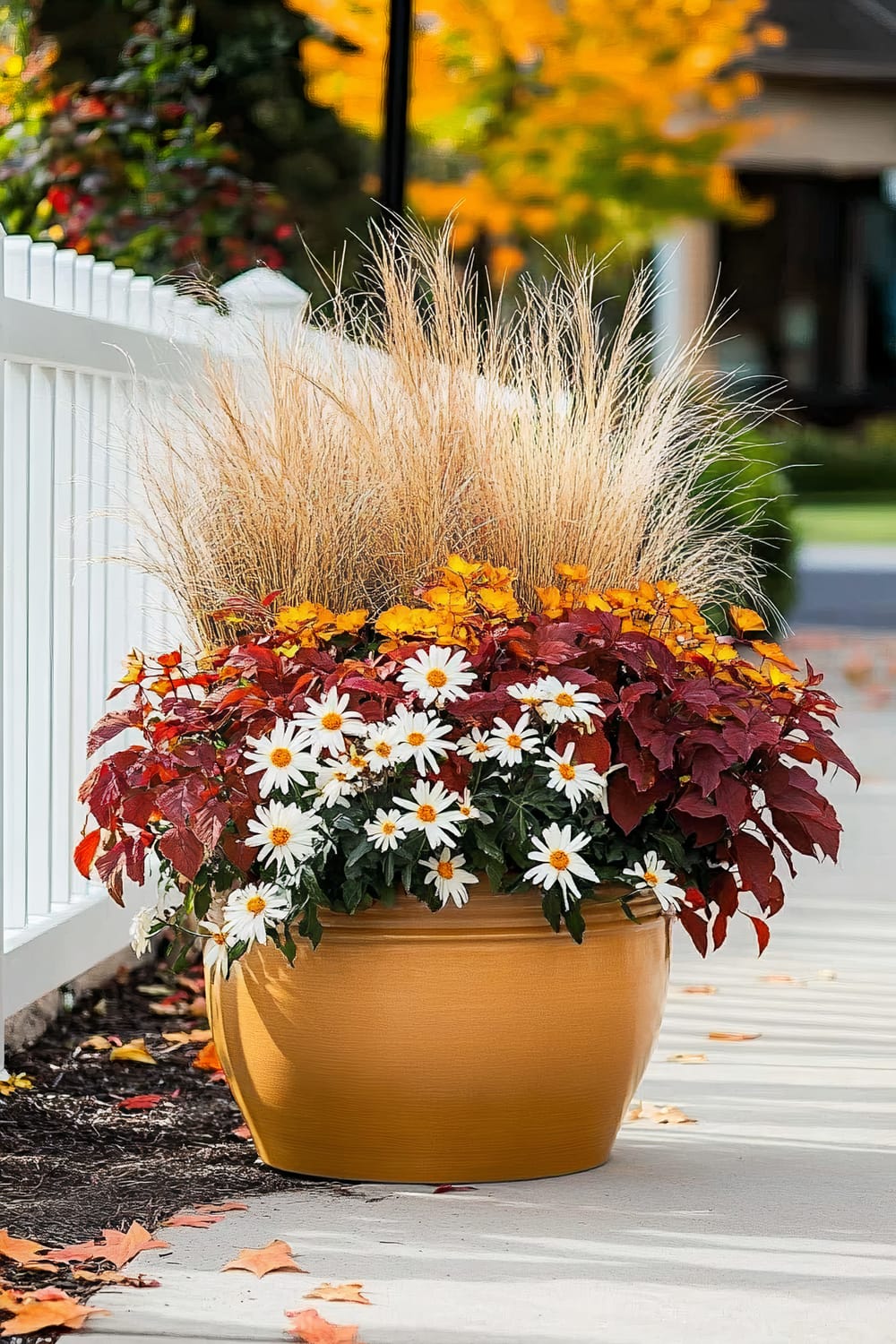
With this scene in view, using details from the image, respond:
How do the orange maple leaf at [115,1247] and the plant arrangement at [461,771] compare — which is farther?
the plant arrangement at [461,771]

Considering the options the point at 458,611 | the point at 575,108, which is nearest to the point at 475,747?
the point at 458,611

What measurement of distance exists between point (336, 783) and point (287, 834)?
111 mm

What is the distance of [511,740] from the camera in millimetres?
2912

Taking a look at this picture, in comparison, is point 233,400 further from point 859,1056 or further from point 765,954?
point 765,954

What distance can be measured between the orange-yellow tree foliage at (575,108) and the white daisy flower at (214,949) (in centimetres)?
1272

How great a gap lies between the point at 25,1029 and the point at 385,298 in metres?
1.71

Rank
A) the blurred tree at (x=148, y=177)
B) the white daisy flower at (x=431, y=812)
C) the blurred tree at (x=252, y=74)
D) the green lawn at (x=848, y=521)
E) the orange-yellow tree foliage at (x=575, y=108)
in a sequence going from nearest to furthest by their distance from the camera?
1. the white daisy flower at (x=431, y=812)
2. the blurred tree at (x=148, y=177)
3. the blurred tree at (x=252, y=74)
4. the orange-yellow tree foliage at (x=575, y=108)
5. the green lawn at (x=848, y=521)

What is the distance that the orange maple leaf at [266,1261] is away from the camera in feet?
8.83

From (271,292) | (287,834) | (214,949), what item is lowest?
(214,949)

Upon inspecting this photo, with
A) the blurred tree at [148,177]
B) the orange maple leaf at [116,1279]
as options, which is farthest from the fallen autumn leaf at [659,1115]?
the blurred tree at [148,177]

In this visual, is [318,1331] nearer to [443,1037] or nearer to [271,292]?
[443,1037]

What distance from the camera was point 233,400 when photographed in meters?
3.49

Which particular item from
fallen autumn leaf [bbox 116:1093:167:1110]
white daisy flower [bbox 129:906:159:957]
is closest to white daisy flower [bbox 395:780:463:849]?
white daisy flower [bbox 129:906:159:957]

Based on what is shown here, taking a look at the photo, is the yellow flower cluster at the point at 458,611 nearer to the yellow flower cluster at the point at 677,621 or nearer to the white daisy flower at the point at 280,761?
the yellow flower cluster at the point at 677,621
